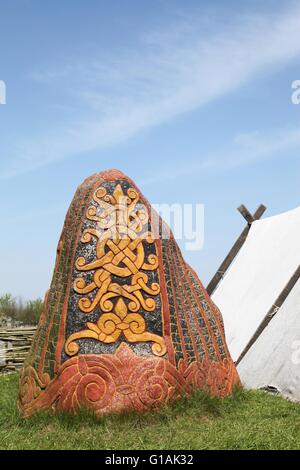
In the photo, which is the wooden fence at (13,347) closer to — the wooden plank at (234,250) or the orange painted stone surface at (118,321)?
the wooden plank at (234,250)

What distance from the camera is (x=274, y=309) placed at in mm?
8156

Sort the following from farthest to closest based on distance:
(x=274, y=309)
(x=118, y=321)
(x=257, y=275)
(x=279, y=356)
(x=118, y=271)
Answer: (x=257, y=275) → (x=274, y=309) → (x=279, y=356) → (x=118, y=271) → (x=118, y=321)

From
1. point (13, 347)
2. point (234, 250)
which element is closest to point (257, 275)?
point (234, 250)

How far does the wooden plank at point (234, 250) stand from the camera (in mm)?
11562

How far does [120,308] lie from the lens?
4.87 meters

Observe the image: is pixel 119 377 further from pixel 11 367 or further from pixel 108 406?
pixel 11 367

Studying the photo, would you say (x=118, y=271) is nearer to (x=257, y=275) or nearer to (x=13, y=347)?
(x=257, y=275)

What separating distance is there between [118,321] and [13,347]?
23.6 feet

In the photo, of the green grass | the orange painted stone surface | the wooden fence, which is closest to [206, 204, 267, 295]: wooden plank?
the wooden fence

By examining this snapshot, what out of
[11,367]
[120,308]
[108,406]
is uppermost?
[120,308]

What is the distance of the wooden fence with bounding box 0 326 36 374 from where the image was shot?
36.6 ft
